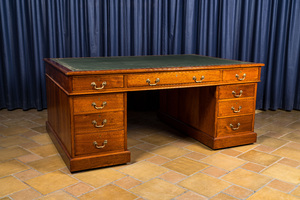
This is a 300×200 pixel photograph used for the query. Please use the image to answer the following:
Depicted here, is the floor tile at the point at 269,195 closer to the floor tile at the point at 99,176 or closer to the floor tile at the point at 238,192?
the floor tile at the point at 238,192

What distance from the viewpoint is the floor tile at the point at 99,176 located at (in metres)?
2.51

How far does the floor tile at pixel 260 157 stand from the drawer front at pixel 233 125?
9.3 inches

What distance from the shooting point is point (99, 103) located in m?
2.67

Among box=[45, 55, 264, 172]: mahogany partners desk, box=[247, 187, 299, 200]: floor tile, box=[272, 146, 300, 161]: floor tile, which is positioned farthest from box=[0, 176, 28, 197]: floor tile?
box=[272, 146, 300, 161]: floor tile

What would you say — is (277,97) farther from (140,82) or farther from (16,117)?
(16,117)

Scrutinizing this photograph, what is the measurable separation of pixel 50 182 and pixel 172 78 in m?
1.25

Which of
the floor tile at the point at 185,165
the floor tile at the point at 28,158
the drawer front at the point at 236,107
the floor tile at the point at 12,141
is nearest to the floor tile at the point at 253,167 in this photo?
the floor tile at the point at 185,165

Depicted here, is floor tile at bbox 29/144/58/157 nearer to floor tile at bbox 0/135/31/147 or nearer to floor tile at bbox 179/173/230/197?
floor tile at bbox 0/135/31/147

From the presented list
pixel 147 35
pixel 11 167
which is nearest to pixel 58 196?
pixel 11 167

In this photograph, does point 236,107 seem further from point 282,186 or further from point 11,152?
point 11,152

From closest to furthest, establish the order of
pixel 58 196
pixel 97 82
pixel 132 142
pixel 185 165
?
pixel 58 196
pixel 97 82
pixel 185 165
pixel 132 142

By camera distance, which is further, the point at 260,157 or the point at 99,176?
the point at 260,157

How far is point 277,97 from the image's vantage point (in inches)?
187

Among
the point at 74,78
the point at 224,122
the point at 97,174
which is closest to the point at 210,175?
the point at 224,122
